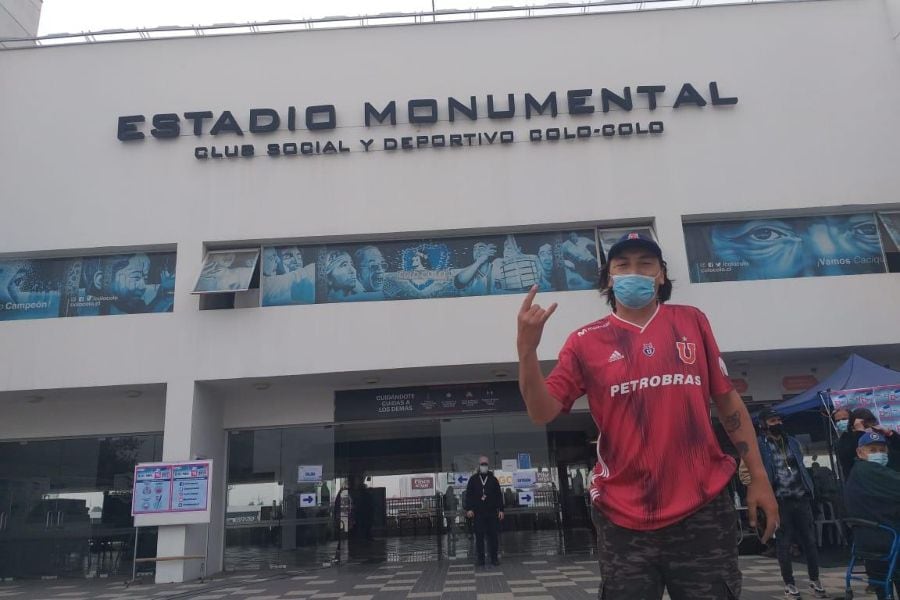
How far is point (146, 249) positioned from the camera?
35.9 ft

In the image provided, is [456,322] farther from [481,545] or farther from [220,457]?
[220,457]

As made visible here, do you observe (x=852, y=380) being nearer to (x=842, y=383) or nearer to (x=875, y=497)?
(x=842, y=383)

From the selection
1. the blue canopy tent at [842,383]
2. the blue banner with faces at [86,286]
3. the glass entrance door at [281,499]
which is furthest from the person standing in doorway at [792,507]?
the blue banner with faces at [86,286]

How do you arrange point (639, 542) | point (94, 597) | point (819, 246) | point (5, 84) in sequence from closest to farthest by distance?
point (639, 542) → point (94, 597) → point (819, 246) → point (5, 84)

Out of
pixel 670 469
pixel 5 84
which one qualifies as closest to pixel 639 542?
pixel 670 469

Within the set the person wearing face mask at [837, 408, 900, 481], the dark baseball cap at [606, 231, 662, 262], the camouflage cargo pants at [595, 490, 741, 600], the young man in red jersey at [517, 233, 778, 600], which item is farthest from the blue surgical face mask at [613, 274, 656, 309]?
the person wearing face mask at [837, 408, 900, 481]

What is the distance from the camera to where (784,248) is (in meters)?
10.8

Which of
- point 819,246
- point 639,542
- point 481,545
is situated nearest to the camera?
point 639,542

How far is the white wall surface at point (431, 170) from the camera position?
33.7 ft

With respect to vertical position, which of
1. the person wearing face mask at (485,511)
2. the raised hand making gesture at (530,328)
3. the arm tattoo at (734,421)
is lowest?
the person wearing face mask at (485,511)

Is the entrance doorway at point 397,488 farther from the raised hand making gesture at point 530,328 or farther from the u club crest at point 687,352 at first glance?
the raised hand making gesture at point 530,328

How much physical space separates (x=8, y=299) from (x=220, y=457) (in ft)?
14.3

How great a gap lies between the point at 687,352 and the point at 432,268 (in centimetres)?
879

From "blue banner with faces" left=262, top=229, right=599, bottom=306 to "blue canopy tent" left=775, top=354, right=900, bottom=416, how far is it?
3.50 meters
